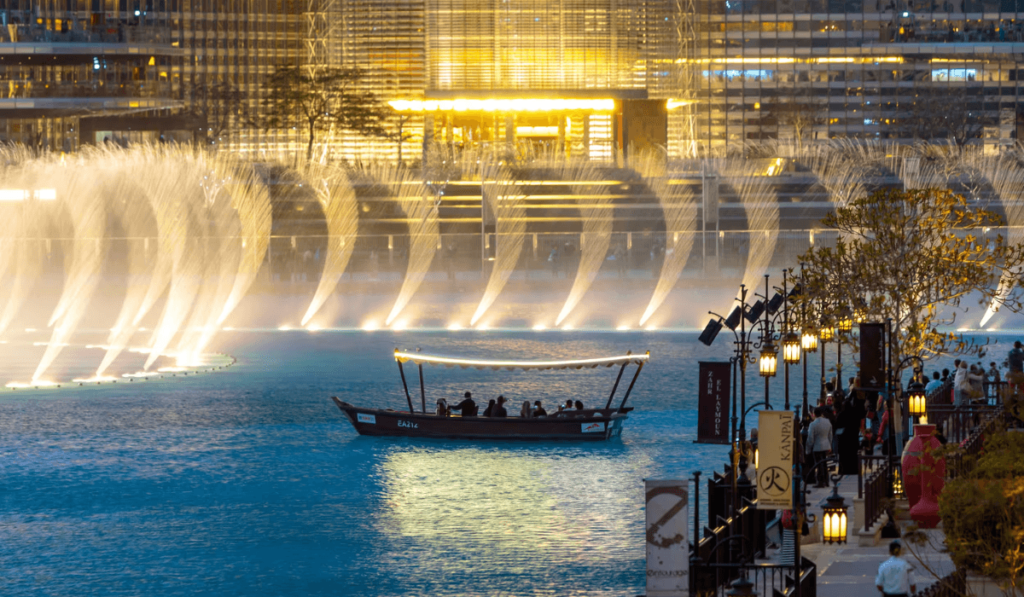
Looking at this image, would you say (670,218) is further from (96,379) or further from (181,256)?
(96,379)

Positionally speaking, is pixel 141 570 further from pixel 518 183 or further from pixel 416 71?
pixel 416 71

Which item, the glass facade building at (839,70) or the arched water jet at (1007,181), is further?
the glass facade building at (839,70)

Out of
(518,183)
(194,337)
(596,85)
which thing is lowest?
(194,337)

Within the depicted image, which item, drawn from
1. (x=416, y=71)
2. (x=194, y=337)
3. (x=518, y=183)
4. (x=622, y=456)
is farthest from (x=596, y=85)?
(x=622, y=456)

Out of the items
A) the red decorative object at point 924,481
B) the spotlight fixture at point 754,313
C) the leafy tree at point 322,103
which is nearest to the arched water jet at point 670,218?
the leafy tree at point 322,103

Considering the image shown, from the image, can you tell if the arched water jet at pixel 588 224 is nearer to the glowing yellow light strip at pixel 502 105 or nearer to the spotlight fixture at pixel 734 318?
the glowing yellow light strip at pixel 502 105

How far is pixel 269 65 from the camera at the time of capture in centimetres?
11531

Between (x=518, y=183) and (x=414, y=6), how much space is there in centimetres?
2767

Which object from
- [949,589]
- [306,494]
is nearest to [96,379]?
[306,494]

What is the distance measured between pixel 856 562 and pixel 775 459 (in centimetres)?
300

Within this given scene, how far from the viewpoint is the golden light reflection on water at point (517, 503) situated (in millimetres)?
24344

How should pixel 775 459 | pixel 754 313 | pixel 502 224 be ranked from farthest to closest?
pixel 502 224
pixel 754 313
pixel 775 459

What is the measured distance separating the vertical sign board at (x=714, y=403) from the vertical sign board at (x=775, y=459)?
24.1 ft

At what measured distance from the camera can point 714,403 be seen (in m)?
25.0
